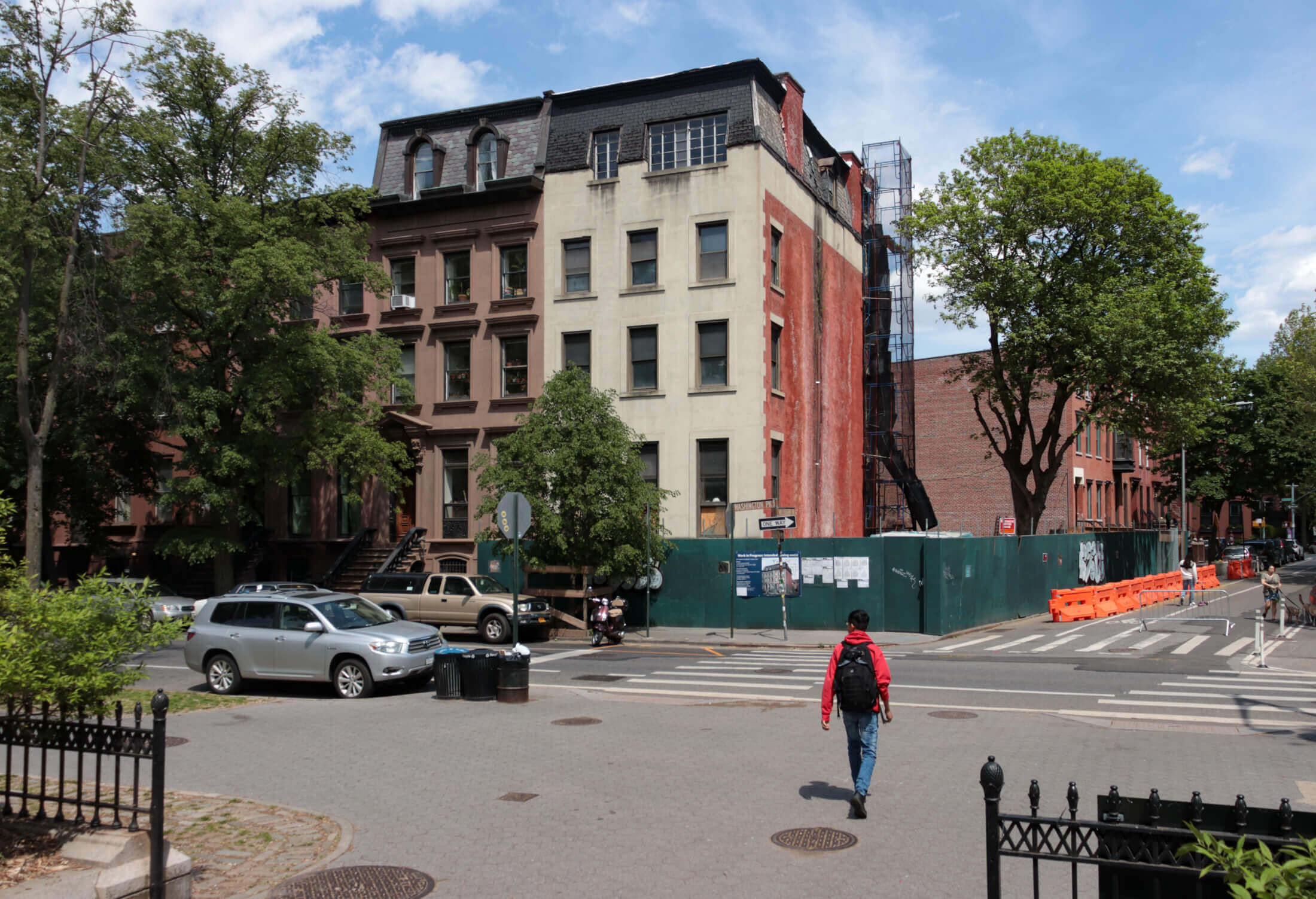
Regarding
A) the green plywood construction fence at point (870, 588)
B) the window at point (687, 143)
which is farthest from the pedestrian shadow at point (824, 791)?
the window at point (687, 143)

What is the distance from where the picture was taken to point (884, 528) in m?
45.7

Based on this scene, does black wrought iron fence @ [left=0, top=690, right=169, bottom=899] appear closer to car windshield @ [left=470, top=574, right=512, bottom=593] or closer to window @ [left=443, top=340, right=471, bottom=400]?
car windshield @ [left=470, top=574, right=512, bottom=593]

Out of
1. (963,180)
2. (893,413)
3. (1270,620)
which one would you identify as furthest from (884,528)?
(1270,620)

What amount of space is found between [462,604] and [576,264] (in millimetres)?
13025

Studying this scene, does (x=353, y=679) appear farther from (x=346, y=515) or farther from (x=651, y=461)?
(x=346, y=515)

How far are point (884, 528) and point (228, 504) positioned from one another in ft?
90.6

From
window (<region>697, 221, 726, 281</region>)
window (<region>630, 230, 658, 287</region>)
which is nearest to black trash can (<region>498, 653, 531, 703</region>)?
window (<region>697, 221, 726, 281</region>)

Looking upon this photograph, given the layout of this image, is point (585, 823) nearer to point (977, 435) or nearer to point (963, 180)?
point (963, 180)

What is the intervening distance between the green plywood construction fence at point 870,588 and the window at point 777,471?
4.27 meters

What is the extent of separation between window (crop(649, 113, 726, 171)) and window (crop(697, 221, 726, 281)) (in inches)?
81.3

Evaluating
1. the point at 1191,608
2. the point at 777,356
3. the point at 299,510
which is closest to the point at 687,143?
the point at 777,356

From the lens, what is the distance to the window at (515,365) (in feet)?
110

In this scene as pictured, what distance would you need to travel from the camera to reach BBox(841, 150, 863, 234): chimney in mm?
41281

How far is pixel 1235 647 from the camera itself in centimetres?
2212
